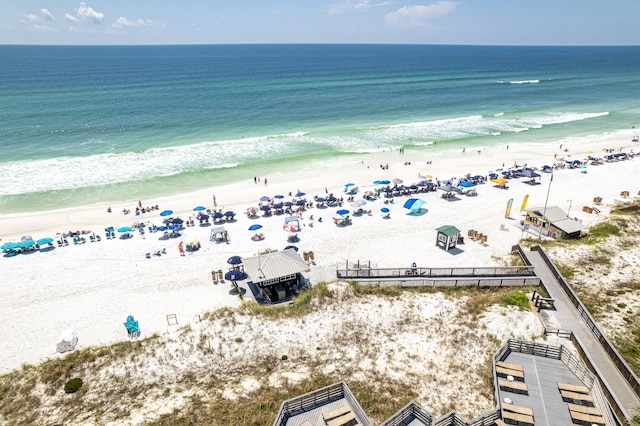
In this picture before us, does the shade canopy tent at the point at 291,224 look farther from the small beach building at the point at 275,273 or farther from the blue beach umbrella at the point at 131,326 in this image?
the blue beach umbrella at the point at 131,326

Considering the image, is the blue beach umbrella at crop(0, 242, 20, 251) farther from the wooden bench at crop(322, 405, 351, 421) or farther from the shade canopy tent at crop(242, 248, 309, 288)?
the wooden bench at crop(322, 405, 351, 421)

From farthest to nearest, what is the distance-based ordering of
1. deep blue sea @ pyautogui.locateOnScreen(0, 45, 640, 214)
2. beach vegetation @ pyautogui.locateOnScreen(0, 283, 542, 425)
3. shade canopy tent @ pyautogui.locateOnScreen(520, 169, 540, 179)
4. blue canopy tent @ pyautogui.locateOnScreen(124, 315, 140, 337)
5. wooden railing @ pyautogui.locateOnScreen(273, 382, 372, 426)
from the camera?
deep blue sea @ pyautogui.locateOnScreen(0, 45, 640, 214) → shade canopy tent @ pyautogui.locateOnScreen(520, 169, 540, 179) → blue canopy tent @ pyautogui.locateOnScreen(124, 315, 140, 337) → beach vegetation @ pyautogui.locateOnScreen(0, 283, 542, 425) → wooden railing @ pyautogui.locateOnScreen(273, 382, 372, 426)

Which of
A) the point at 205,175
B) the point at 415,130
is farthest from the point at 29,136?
the point at 415,130

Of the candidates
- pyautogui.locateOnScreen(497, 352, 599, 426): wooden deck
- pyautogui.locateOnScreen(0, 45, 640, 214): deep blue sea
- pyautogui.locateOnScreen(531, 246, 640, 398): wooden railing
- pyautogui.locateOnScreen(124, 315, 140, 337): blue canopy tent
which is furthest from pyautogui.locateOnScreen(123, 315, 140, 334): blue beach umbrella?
pyautogui.locateOnScreen(0, 45, 640, 214): deep blue sea

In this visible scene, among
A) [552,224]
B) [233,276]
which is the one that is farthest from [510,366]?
[552,224]

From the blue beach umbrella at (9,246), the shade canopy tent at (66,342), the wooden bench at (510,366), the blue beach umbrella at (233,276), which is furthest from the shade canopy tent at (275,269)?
the blue beach umbrella at (9,246)

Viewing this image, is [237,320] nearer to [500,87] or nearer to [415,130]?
[415,130]

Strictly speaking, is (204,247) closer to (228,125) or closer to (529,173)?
(529,173)
